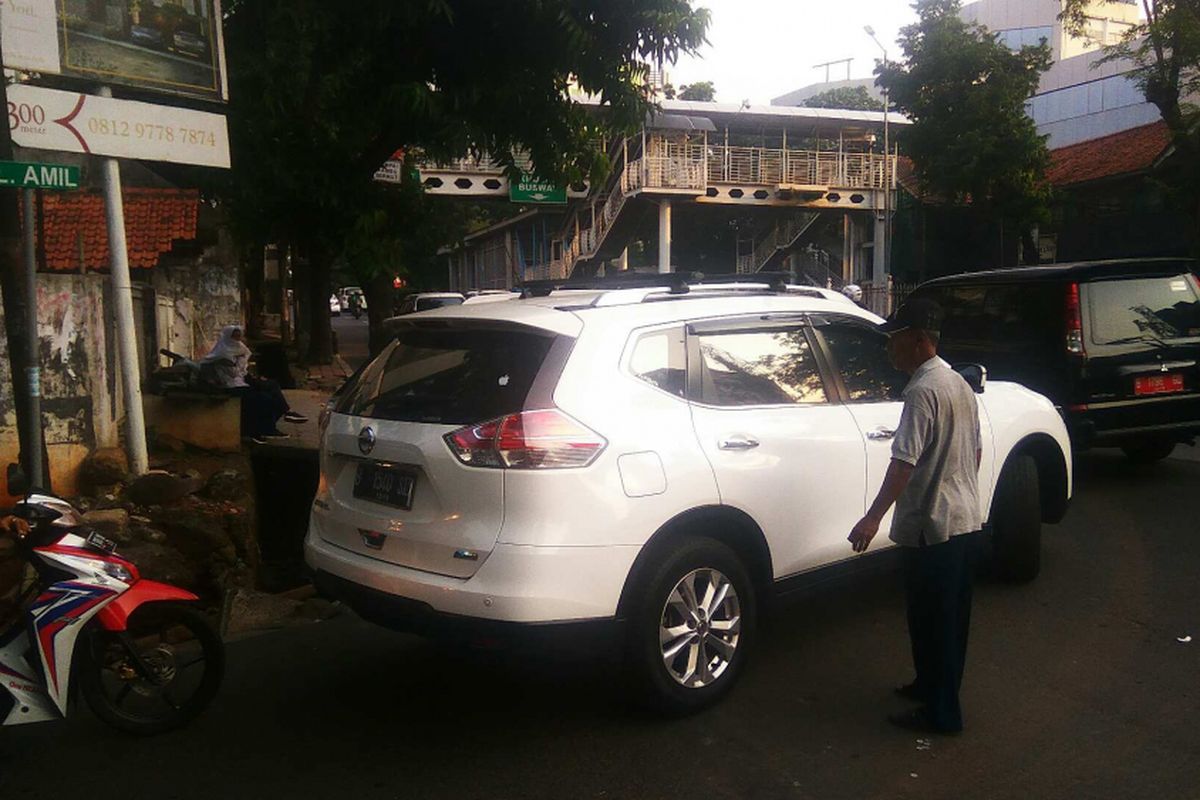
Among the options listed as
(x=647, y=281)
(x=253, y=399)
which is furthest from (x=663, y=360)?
(x=253, y=399)

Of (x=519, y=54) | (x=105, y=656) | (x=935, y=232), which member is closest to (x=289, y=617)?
(x=105, y=656)

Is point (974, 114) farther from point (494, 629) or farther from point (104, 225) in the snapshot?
point (494, 629)

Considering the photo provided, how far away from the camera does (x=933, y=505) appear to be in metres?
3.90

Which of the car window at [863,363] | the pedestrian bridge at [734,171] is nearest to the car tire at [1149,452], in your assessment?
the car window at [863,363]

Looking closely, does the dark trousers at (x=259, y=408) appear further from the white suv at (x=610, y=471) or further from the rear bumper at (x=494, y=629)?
the rear bumper at (x=494, y=629)

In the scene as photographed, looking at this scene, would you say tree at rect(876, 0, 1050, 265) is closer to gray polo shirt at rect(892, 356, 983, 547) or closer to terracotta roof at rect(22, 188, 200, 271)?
terracotta roof at rect(22, 188, 200, 271)

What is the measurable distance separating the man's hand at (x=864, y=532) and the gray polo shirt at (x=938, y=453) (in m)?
0.19

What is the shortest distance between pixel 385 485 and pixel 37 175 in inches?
99.1

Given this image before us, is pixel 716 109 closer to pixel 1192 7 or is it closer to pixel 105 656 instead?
pixel 1192 7

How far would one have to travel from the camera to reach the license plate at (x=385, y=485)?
13.1 ft

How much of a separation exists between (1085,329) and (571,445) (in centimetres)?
584

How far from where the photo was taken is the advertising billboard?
555 cm

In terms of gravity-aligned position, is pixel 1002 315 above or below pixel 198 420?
above

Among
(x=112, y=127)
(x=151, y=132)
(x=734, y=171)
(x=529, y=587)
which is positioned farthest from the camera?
(x=734, y=171)
